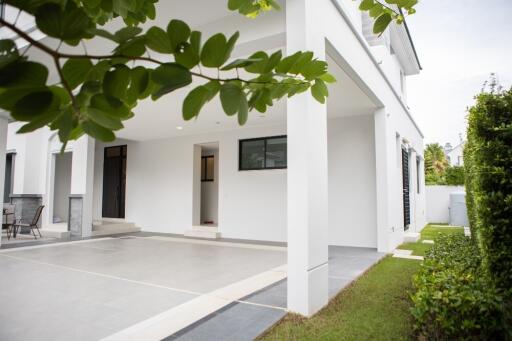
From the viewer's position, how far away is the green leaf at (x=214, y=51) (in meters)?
0.58

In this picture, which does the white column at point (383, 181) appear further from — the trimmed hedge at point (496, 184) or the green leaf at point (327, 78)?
the green leaf at point (327, 78)

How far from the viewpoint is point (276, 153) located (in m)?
9.69

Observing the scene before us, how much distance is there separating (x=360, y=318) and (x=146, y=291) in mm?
2753

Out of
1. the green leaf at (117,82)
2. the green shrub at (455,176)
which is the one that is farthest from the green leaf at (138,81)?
the green shrub at (455,176)

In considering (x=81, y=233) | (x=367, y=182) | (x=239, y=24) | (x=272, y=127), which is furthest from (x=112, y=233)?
(x=239, y=24)

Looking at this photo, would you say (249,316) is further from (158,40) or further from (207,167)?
(207,167)

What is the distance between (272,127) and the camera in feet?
31.8

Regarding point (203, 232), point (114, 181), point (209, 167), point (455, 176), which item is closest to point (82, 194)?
point (114, 181)

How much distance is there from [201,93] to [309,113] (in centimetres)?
303

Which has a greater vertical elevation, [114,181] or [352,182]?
[114,181]

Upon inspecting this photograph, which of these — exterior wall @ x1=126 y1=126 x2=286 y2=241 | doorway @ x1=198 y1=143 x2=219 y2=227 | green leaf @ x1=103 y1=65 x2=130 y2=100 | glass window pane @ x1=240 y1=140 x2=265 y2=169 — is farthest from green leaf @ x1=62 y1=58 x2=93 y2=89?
doorway @ x1=198 y1=143 x2=219 y2=227

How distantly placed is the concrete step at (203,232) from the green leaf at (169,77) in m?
9.95

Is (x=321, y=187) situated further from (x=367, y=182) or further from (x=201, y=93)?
(x=367, y=182)

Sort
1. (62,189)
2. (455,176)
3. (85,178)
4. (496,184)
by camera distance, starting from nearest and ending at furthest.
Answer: (496,184) → (85,178) → (62,189) → (455,176)
